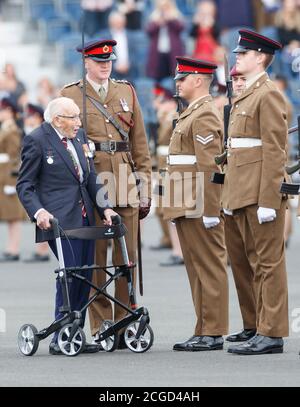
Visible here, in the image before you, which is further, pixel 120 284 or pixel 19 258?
pixel 19 258

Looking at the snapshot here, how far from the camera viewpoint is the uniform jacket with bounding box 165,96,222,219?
1004 cm

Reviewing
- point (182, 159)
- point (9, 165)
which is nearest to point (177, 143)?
point (182, 159)

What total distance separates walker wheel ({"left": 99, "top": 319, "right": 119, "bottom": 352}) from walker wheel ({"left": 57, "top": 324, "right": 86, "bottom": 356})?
0.27 m

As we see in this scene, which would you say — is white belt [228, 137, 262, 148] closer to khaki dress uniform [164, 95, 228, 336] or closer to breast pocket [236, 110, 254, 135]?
breast pocket [236, 110, 254, 135]

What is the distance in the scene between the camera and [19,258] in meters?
18.4

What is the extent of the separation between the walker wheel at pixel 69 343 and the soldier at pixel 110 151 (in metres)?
0.53

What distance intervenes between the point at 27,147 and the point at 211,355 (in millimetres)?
1828

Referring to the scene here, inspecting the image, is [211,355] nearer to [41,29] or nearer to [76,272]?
[76,272]

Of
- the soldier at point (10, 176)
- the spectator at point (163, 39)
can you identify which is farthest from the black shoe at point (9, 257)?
the spectator at point (163, 39)

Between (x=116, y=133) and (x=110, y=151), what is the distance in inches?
5.5

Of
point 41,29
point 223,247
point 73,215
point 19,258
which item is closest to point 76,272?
point 73,215

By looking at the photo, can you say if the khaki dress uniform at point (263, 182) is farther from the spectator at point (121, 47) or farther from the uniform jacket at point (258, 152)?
the spectator at point (121, 47)

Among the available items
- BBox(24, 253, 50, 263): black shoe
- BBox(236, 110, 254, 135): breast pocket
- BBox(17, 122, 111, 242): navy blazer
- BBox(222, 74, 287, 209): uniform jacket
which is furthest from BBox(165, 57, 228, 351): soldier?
BBox(24, 253, 50, 263): black shoe
